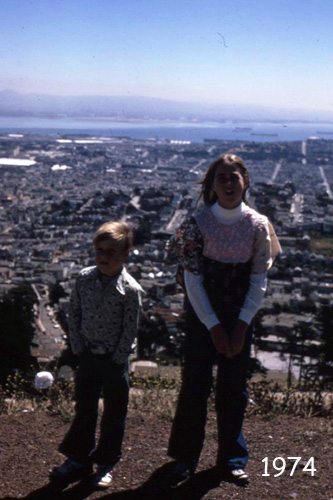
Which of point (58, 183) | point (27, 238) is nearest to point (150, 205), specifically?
point (27, 238)

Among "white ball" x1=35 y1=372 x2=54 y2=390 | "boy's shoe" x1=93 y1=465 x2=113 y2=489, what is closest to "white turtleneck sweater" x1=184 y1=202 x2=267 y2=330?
"boy's shoe" x1=93 y1=465 x2=113 y2=489

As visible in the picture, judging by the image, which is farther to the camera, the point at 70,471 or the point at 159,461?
the point at 159,461

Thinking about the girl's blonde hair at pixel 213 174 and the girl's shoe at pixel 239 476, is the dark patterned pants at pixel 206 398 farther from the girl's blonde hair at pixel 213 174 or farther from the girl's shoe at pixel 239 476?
the girl's blonde hair at pixel 213 174

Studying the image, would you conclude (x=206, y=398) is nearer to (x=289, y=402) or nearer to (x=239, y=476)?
(x=239, y=476)

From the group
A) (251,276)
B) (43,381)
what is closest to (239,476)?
(251,276)

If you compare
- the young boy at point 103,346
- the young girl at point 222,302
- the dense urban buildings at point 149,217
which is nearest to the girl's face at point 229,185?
the young girl at point 222,302

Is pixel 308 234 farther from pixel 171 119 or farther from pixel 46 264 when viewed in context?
pixel 171 119

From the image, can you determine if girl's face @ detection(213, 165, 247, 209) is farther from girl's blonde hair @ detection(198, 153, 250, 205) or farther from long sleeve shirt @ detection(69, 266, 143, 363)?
long sleeve shirt @ detection(69, 266, 143, 363)
